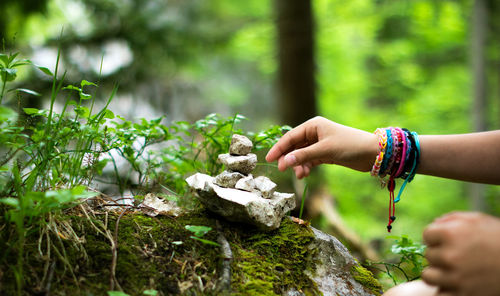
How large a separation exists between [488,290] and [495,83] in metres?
13.6

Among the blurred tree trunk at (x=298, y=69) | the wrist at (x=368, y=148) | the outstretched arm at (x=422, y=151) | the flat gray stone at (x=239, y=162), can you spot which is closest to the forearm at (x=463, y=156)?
the outstretched arm at (x=422, y=151)

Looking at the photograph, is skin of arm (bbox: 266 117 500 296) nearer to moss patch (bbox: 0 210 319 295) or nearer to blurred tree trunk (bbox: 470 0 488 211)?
moss patch (bbox: 0 210 319 295)

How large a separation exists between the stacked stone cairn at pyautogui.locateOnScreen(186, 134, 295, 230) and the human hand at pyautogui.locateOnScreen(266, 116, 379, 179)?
0.15 m

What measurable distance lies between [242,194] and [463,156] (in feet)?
3.80

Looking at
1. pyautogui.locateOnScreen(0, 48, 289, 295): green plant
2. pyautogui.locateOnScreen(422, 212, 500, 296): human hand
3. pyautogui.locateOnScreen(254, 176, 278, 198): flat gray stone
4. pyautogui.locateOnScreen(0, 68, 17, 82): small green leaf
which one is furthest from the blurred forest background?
pyautogui.locateOnScreen(422, 212, 500, 296): human hand

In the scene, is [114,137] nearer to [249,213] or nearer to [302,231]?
[249,213]

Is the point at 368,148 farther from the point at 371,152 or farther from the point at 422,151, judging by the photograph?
the point at 422,151

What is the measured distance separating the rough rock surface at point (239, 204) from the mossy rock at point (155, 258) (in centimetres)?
9

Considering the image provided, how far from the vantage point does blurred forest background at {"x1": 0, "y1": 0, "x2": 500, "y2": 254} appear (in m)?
5.56

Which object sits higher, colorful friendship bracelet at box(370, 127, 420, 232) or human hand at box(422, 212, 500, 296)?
colorful friendship bracelet at box(370, 127, 420, 232)

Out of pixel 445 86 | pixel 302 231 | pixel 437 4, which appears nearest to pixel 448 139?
pixel 302 231

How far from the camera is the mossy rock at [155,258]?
129cm

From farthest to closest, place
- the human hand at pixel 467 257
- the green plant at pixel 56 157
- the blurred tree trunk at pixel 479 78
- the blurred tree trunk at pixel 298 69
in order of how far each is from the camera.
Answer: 1. the blurred tree trunk at pixel 479 78
2. the blurred tree trunk at pixel 298 69
3. the green plant at pixel 56 157
4. the human hand at pixel 467 257

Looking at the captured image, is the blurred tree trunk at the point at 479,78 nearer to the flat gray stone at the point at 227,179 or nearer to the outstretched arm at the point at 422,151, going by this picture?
the outstretched arm at the point at 422,151
